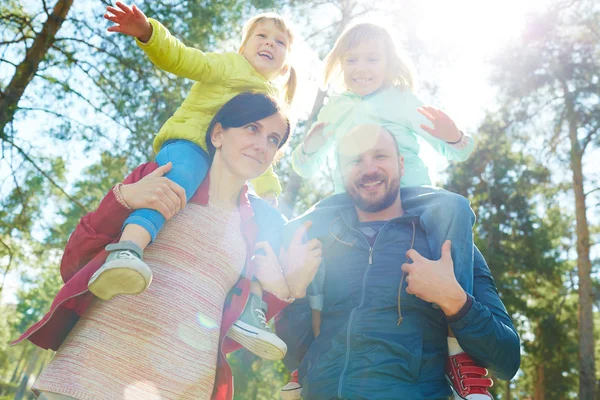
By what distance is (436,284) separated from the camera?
195 cm

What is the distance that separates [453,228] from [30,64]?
18.4 feet

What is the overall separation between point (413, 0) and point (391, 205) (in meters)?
6.83

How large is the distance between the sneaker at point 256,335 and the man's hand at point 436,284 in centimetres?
59

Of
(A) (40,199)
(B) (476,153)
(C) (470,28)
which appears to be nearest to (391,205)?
(A) (40,199)

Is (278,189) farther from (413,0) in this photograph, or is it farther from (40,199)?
(413,0)

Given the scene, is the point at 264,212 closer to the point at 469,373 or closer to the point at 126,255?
the point at 126,255

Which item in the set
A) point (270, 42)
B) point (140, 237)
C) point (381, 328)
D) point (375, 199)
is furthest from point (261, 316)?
point (270, 42)

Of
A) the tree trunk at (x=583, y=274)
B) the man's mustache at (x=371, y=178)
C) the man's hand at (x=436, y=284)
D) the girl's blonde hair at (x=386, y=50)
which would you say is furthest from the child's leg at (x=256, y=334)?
the tree trunk at (x=583, y=274)

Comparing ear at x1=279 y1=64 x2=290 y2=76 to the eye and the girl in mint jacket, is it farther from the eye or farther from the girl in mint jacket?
the eye

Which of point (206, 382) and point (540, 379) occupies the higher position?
point (540, 379)

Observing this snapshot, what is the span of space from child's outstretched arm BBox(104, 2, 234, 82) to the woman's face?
39 centimetres

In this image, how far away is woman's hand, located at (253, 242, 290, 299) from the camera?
7.14 ft

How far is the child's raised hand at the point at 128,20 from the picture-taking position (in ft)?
6.69

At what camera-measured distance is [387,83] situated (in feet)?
10.6
